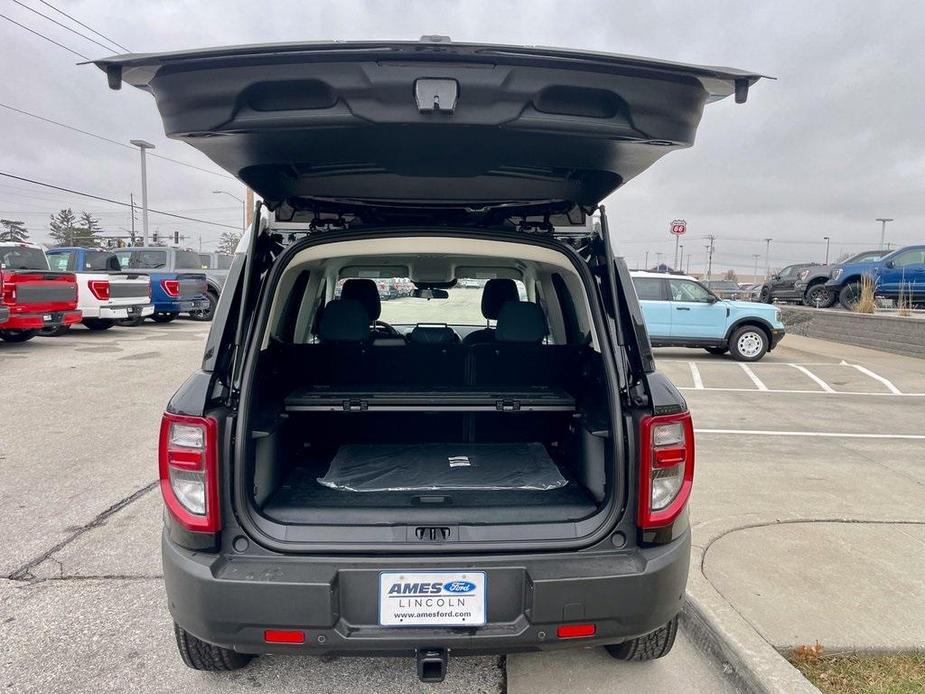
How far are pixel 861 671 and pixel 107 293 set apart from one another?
48.8 ft

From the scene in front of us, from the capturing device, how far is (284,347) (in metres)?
3.20

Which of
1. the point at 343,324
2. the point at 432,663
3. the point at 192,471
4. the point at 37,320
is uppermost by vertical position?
the point at 343,324

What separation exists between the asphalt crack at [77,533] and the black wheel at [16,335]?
983 centimetres

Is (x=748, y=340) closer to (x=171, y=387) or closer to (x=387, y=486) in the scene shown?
(x=171, y=387)

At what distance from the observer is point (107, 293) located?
13.8m

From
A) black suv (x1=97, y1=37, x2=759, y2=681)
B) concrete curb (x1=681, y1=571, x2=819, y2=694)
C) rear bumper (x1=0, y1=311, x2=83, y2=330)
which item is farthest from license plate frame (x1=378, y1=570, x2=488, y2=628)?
rear bumper (x1=0, y1=311, x2=83, y2=330)

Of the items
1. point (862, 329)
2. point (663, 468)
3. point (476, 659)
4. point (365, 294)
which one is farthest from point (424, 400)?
point (862, 329)

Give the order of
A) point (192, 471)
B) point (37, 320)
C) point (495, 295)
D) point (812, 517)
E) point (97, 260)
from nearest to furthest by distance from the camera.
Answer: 1. point (192, 471)
2. point (812, 517)
3. point (495, 295)
4. point (37, 320)
5. point (97, 260)

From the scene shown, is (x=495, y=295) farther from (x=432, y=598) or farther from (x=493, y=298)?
(x=432, y=598)

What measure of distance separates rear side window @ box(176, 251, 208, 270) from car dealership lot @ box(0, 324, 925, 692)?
33.6ft

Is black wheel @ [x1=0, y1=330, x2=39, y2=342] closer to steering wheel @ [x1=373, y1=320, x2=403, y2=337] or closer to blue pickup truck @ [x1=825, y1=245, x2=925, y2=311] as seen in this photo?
steering wheel @ [x1=373, y1=320, x2=403, y2=337]

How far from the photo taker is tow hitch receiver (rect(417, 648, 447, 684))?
196cm

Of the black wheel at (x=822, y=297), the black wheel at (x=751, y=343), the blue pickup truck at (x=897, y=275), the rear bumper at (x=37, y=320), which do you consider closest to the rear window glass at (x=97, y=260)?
the rear bumper at (x=37, y=320)

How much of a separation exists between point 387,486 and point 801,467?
12.9 ft
